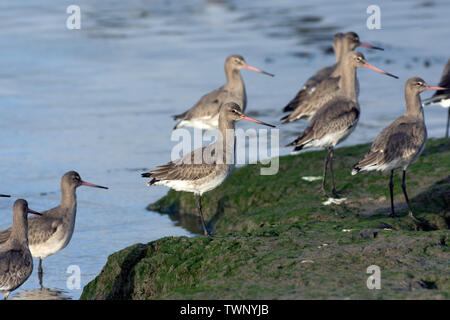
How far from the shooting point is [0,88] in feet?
57.5

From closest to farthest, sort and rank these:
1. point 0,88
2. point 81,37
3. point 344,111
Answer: point 344,111, point 0,88, point 81,37

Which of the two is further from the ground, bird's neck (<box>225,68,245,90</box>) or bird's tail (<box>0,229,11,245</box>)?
bird's neck (<box>225,68,245,90</box>)

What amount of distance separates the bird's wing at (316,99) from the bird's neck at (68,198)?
4.39 m

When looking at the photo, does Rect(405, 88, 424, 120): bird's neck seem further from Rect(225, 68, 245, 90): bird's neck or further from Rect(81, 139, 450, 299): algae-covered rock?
Rect(225, 68, 245, 90): bird's neck

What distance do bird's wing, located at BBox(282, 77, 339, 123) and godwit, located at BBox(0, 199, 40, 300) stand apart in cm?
561

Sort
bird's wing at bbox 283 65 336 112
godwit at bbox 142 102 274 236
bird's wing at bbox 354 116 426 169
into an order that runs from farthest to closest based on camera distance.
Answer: bird's wing at bbox 283 65 336 112, godwit at bbox 142 102 274 236, bird's wing at bbox 354 116 426 169

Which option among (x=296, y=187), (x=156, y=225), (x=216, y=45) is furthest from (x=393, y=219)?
(x=216, y=45)

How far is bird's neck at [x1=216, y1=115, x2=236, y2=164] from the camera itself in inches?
378

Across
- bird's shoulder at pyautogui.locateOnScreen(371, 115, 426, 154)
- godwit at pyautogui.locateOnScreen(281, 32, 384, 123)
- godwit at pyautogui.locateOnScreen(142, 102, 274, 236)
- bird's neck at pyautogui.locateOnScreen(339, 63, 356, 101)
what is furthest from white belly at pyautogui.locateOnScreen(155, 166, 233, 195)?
godwit at pyautogui.locateOnScreen(281, 32, 384, 123)

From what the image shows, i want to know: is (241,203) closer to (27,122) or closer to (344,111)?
(344,111)

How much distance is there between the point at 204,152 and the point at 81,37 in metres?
13.5

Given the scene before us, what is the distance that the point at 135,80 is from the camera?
18.1m

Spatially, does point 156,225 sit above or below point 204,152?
below

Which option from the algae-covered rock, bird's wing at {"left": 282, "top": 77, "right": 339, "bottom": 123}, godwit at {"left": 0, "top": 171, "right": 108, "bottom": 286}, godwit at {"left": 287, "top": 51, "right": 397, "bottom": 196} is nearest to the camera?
the algae-covered rock
